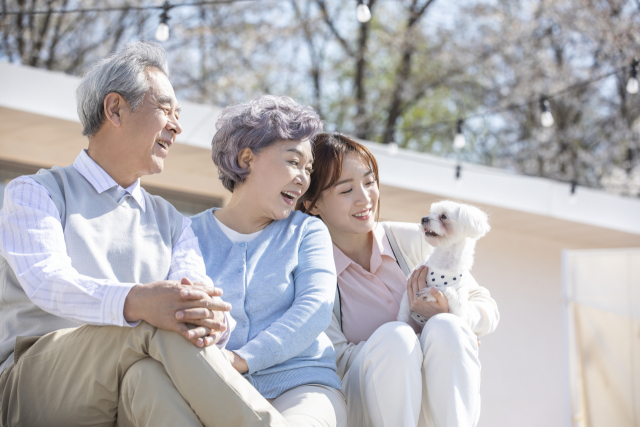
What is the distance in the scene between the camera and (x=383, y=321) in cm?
231

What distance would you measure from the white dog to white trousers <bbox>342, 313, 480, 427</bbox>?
30 cm

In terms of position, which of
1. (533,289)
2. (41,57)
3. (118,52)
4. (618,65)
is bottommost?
(533,289)

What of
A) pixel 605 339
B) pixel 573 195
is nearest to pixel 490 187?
pixel 573 195

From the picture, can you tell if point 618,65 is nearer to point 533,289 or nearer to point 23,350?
point 533,289

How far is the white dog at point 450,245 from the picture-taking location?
225cm

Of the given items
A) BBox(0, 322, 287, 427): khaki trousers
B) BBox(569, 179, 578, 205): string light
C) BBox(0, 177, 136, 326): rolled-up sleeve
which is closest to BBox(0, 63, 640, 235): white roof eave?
BBox(569, 179, 578, 205): string light

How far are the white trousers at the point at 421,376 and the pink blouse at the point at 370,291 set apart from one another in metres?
0.33

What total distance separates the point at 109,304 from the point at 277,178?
775 mm

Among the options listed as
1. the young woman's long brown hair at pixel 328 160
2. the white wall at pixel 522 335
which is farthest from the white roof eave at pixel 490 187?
the young woman's long brown hair at pixel 328 160

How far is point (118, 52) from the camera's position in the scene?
191cm

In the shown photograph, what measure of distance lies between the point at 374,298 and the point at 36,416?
1240mm

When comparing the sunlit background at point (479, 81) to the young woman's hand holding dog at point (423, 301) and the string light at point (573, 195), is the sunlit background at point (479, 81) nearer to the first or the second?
the string light at point (573, 195)

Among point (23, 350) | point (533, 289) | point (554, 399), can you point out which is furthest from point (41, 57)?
point (23, 350)

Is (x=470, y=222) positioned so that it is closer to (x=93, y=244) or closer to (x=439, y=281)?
(x=439, y=281)
